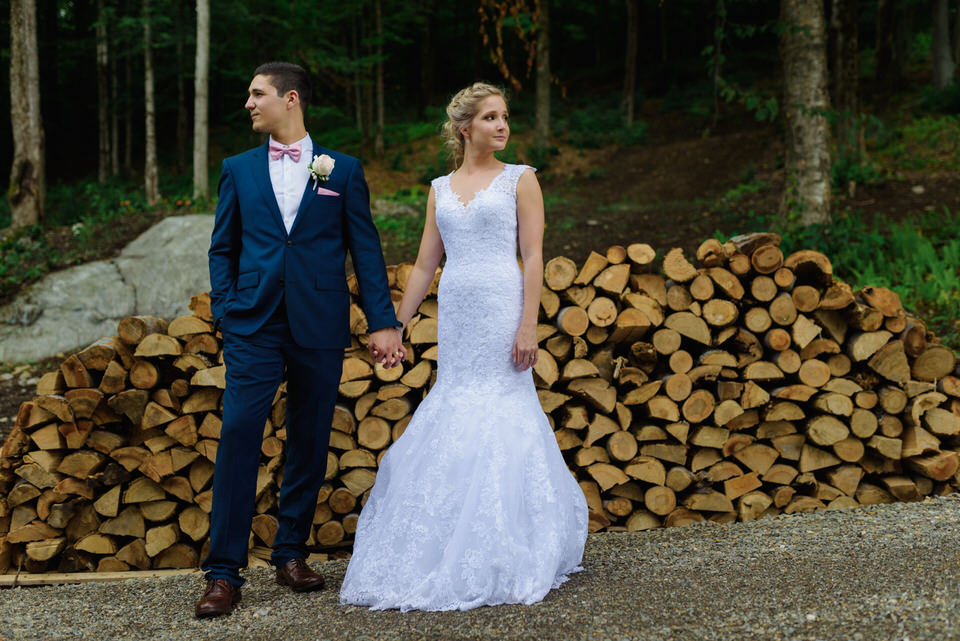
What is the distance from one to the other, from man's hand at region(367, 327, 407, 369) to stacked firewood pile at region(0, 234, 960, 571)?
854 millimetres

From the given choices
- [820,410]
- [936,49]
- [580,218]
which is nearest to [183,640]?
[820,410]

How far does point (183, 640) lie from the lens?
271 centimetres

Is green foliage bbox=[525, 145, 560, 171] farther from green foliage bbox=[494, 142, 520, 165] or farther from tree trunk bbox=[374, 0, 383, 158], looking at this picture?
tree trunk bbox=[374, 0, 383, 158]

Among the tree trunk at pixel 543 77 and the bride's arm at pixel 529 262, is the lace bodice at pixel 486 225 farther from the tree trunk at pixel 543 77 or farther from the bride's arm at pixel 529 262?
the tree trunk at pixel 543 77

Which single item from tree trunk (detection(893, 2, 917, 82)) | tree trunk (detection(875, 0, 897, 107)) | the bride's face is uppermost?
tree trunk (detection(893, 2, 917, 82))

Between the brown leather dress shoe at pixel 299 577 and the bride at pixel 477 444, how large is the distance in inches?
8.9

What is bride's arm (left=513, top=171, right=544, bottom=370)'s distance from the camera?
317cm

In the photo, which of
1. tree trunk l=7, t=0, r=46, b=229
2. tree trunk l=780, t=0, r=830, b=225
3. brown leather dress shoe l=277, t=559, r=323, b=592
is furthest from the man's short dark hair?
tree trunk l=7, t=0, r=46, b=229

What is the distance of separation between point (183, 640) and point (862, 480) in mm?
3720

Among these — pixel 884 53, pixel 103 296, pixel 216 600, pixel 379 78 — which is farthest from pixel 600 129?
pixel 216 600

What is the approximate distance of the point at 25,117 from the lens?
37.6 feet

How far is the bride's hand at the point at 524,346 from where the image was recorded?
3.15 m

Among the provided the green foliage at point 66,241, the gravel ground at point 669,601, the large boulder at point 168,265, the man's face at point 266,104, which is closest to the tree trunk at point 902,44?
the green foliage at point 66,241

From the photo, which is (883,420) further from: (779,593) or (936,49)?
(936,49)
